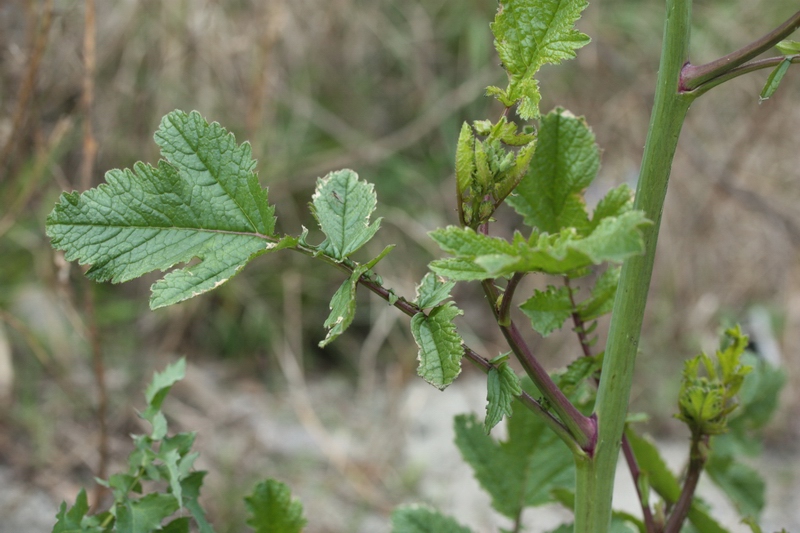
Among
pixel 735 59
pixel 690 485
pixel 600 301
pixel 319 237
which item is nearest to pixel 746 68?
pixel 735 59

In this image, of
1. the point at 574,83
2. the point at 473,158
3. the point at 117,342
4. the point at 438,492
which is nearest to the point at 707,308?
the point at 574,83

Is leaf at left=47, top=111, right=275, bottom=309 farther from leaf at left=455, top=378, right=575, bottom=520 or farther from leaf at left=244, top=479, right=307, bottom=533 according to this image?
leaf at left=455, top=378, right=575, bottom=520

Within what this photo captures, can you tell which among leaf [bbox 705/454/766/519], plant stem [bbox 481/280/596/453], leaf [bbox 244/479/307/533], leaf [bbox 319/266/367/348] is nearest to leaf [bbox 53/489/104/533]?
leaf [bbox 244/479/307/533]

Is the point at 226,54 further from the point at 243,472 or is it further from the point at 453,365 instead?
the point at 453,365

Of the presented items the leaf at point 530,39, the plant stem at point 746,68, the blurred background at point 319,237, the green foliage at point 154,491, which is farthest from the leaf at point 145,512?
the blurred background at point 319,237

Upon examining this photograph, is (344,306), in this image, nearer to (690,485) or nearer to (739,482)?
(690,485)
